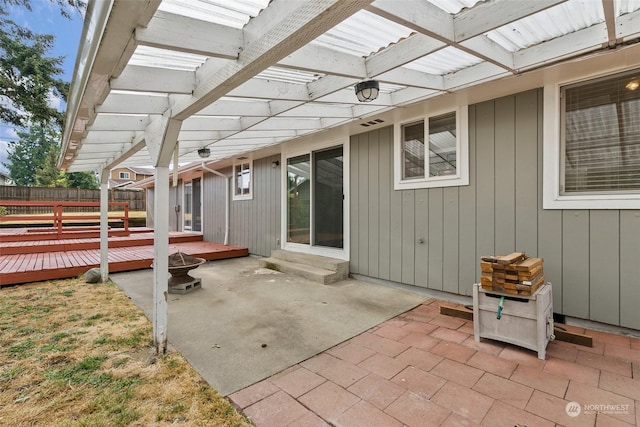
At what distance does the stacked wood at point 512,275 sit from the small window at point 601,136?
3.50 feet

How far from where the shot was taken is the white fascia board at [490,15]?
1.65 m

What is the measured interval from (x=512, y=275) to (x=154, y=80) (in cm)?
294

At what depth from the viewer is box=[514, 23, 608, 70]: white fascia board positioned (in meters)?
2.15

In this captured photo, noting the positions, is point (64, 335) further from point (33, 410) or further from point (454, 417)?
point (454, 417)

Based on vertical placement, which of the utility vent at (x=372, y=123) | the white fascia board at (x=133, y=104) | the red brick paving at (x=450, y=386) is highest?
the utility vent at (x=372, y=123)

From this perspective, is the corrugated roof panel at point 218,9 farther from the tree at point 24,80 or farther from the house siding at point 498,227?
the tree at point 24,80

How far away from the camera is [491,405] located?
5.67ft

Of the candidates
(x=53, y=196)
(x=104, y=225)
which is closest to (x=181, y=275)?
(x=104, y=225)

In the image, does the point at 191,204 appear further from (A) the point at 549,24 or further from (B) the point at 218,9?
(A) the point at 549,24

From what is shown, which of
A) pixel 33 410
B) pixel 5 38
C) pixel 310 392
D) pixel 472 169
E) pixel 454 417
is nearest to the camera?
pixel 454 417

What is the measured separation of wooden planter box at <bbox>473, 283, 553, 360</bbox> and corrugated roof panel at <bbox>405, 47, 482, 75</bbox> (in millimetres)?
1934

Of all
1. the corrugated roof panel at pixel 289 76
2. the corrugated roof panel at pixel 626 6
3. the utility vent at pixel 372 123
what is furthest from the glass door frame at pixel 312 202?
the corrugated roof panel at pixel 626 6

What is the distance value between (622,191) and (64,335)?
525 centimetres

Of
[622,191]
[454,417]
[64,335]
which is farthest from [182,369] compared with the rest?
[622,191]
